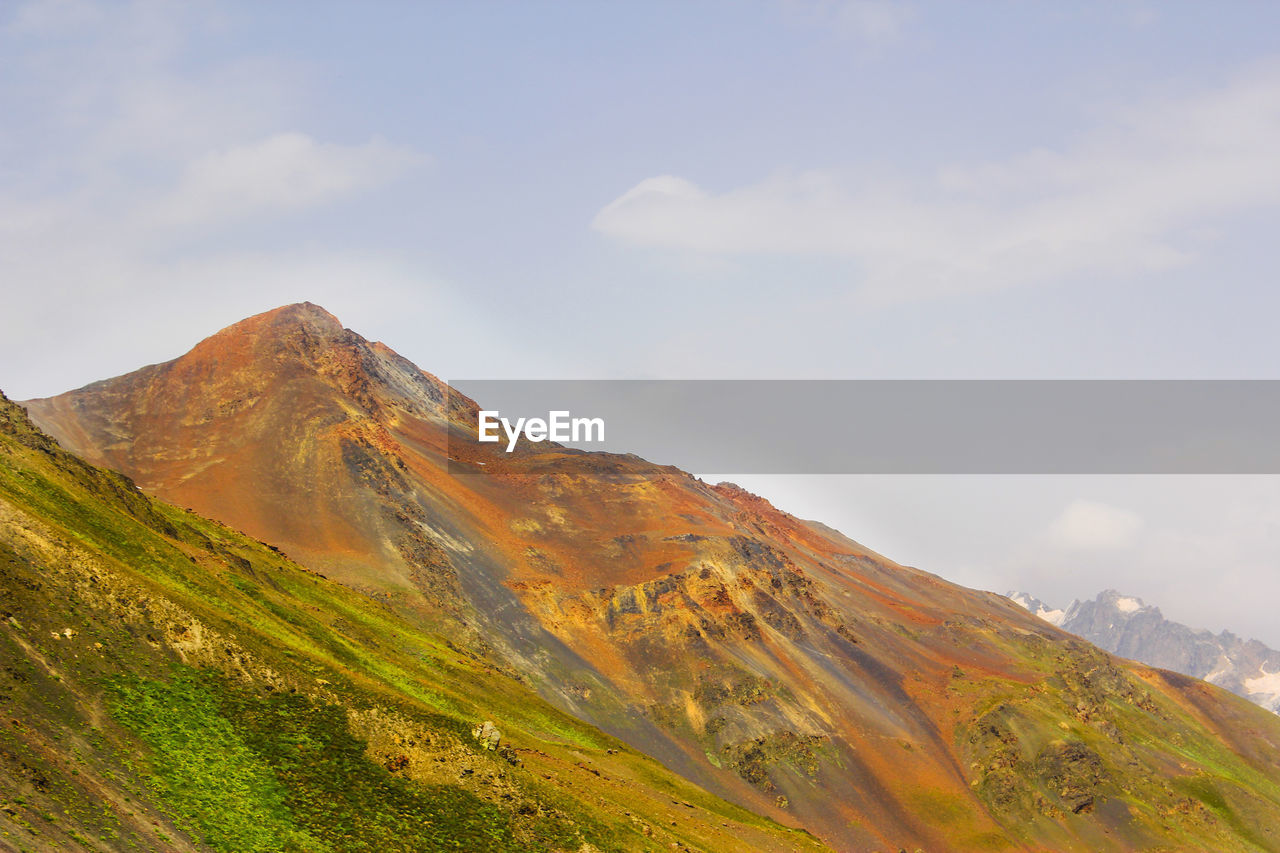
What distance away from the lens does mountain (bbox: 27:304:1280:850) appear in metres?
125

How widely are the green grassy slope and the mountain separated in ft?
201

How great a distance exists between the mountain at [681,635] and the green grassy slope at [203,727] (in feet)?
201

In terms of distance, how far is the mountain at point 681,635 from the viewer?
125m

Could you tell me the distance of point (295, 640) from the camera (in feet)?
176

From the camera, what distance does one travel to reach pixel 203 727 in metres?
37.7

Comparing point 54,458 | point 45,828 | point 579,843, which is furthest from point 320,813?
point 54,458

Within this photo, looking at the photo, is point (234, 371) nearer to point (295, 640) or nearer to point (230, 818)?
point (295, 640)

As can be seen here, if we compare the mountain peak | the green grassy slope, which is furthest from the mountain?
the green grassy slope

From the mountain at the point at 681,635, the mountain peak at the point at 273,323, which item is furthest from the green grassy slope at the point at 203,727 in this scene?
the mountain peak at the point at 273,323

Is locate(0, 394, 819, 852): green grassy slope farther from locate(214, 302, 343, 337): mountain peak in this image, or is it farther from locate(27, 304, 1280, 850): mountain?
locate(214, 302, 343, 337): mountain peak

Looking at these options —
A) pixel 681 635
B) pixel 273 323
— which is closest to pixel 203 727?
pixel 681 635

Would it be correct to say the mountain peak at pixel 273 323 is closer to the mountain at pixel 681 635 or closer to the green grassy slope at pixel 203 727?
the mountain at pixel 681 635

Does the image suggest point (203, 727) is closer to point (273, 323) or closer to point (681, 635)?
point (681, 635)

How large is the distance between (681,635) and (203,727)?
111 m
